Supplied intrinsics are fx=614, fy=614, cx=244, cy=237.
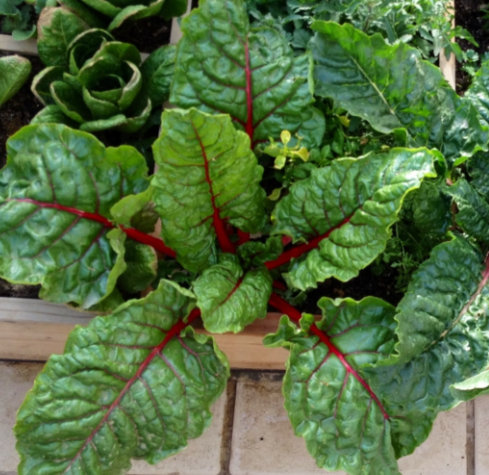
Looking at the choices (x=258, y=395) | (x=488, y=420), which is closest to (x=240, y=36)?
(x=258, y=395)

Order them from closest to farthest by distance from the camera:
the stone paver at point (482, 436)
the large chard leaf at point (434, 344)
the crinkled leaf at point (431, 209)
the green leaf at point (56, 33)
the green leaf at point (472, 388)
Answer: the green leaf at point (472, 388), the large chard leaf at point (434, 344), the crinkled leaf at point (431, 209), the green leaf at point (56, 33), the stone paver at point (482, 436)

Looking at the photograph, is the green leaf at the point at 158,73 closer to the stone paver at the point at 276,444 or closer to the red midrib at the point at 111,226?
the red midrib at the point at 111,226

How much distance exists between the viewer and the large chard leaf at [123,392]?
42.1 inches

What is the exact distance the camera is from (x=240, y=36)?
1171 mm

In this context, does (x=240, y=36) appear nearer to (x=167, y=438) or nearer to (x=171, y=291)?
(x=171, y=291)

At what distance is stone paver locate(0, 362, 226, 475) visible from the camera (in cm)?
159

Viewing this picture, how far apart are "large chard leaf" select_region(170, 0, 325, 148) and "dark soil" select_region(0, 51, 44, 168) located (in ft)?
1.53

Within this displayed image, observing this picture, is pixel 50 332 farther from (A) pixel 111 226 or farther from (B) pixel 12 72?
(B) pixel 12 72

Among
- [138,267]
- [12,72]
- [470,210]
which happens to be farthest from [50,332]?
[470,210]

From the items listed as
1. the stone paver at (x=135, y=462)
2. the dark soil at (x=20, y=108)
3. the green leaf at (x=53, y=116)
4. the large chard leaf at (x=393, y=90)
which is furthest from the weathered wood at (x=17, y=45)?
the stone paver at (x=135, y=462)

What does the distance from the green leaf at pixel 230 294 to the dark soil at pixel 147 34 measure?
592 millimetres

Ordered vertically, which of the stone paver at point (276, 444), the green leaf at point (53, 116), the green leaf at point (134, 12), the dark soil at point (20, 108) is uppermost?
the green leaf at point (134, 12)

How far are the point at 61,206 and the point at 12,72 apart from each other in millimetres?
398

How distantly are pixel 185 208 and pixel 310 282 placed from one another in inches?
10.7
